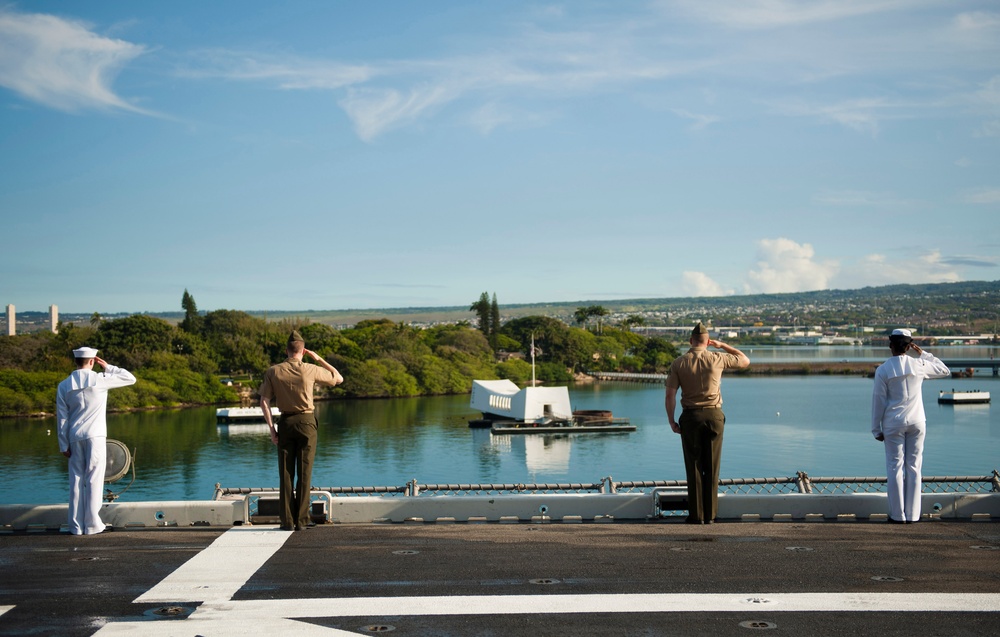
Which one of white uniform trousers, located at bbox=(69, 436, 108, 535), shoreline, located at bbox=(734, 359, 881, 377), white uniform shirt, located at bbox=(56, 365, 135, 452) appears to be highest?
white uniform shirt, located at bbox=(56, 365, 135, 452)

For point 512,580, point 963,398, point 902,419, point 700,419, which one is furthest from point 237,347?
point 512,580

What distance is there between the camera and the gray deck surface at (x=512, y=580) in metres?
6.12

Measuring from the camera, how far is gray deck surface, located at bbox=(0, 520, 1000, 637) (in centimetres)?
612

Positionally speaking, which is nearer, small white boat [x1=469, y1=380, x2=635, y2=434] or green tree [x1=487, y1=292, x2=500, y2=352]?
small white boat [x1=469, y1=380, x2=635, y2=434]

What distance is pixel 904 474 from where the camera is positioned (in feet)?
31.0

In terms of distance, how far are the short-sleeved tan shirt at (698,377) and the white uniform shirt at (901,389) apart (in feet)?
4.64

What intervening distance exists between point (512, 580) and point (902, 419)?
178 inches

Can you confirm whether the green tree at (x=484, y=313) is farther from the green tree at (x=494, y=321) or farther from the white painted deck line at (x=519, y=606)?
the white painted deck line at (x=519, y=606)

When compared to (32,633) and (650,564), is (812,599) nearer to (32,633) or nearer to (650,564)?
(650,564)

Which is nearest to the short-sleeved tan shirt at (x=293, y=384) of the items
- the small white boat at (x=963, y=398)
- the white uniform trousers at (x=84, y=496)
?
the white uniform trousers at (x=84, y=496)

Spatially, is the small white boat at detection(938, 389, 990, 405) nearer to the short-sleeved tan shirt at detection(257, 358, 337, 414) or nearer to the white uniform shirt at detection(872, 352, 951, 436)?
the white uniform shirt at detection(872, 352, 951, 436)

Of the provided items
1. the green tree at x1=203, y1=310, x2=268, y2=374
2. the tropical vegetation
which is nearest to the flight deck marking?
the tropical vegetation

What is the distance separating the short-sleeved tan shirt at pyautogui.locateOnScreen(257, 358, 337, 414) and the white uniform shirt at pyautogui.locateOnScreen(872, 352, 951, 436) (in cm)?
533

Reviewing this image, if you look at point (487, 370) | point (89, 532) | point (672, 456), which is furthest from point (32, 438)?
point (89, 532)
